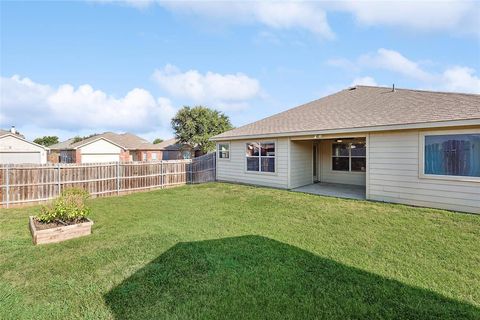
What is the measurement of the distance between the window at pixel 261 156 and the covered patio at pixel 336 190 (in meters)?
1.84

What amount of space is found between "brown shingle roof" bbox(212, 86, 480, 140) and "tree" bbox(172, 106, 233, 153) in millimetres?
17260

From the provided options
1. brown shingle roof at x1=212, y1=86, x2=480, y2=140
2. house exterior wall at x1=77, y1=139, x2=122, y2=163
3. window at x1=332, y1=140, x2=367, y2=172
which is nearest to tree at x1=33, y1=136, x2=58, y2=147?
house exterior wall at x1=77, y1=139, x2=122, y2=163

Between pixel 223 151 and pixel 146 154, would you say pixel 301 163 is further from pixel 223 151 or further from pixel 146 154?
pixel 146 154

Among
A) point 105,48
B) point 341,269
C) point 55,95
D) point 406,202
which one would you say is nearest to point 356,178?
point 406,202

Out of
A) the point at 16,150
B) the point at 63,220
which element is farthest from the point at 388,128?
the point at 16,150

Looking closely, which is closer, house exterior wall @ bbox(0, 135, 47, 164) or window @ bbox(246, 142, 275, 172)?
window @ bbox(246, 142, 275, 172)

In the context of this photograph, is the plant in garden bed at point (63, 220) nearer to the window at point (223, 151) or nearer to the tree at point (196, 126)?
the window at point (223, 151)

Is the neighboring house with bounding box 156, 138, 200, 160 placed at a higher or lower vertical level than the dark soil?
higher

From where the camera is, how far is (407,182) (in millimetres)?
7773

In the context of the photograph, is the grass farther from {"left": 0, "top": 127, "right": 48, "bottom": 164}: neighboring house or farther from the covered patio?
{"left": 0, "top": 127, "right": 48, "bottom": 164}: neighboring house

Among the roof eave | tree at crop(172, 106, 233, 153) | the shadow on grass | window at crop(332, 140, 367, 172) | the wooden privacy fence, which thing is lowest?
the shadow on grass

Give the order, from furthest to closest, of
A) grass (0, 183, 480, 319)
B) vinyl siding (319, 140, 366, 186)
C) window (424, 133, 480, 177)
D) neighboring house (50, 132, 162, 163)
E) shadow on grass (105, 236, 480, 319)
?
neighboring house (50, 132, 162, 163), vinyl siding (319, 140, 366, 186), window (424, 133, 480, 177), grass (0, 183, 480, 319), shadow on grass (105, 236, 480, 319)

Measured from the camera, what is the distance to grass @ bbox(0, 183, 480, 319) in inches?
119

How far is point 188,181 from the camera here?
48.8 feet
